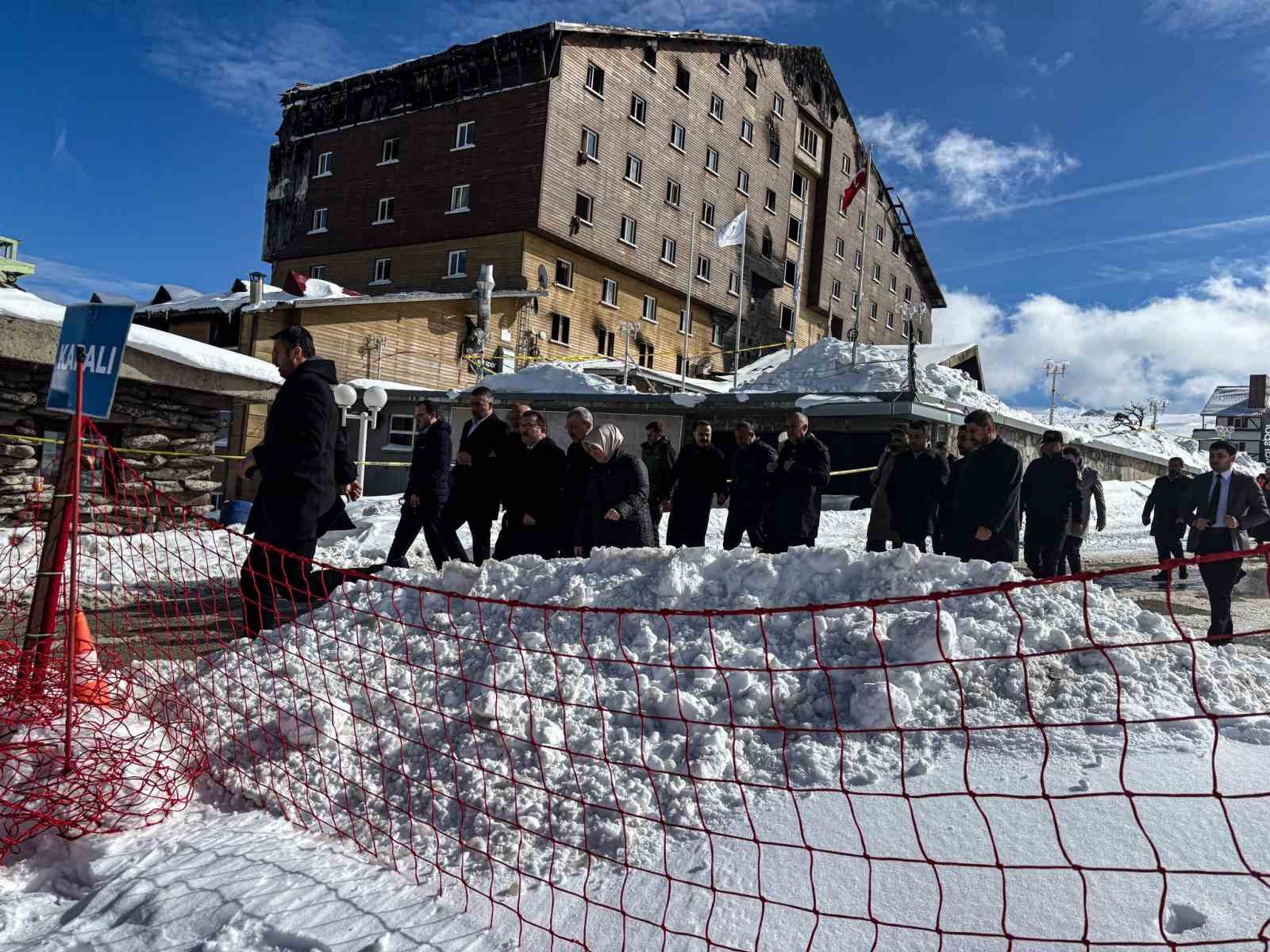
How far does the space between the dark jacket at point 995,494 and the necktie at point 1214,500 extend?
4.83 ft

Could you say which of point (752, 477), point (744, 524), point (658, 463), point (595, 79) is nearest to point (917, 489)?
point (752, 477)

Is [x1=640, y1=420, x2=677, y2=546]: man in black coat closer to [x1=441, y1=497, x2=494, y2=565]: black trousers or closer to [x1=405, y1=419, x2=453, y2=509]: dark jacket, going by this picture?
[x1=441, y1=497, x2=494, y2=565]: black trousers

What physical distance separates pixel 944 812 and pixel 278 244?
31.4 metres

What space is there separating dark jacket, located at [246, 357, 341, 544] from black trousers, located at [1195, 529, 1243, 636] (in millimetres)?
5719

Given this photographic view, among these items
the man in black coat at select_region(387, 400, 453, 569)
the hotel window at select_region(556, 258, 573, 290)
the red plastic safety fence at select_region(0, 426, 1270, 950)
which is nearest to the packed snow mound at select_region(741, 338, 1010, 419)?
the hotel window at select_region(556, 258, 573, 290)

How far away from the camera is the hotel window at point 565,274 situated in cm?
2589

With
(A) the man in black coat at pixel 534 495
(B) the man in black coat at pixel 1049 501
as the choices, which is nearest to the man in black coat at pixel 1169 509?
(B) the man in black coat at pixel 1049 501

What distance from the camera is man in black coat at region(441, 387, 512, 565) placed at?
693 centimetres

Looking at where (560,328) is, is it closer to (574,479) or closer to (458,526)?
(458,526)

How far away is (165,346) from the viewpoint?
33.1 feet

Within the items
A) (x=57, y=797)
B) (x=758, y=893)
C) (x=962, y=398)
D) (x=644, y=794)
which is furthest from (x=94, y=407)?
(x=962, y=398)

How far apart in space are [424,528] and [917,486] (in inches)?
178

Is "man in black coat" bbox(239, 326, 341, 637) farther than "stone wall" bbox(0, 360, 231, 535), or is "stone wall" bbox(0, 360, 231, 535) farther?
"stone wall" bbox(0, 360, 231, 535)

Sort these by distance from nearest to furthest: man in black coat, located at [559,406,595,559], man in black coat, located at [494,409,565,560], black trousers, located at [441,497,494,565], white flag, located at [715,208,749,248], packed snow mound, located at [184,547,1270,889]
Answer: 1. packed snow mound, located at [184,547,1270,889]
2. man in black coat, located at [559,406,595,559]
3. man in black coat, located at [494,409,565,560]
4. black trousers, located at [441,497,494,565]
5. white flag, located at [715,208,749,248]
